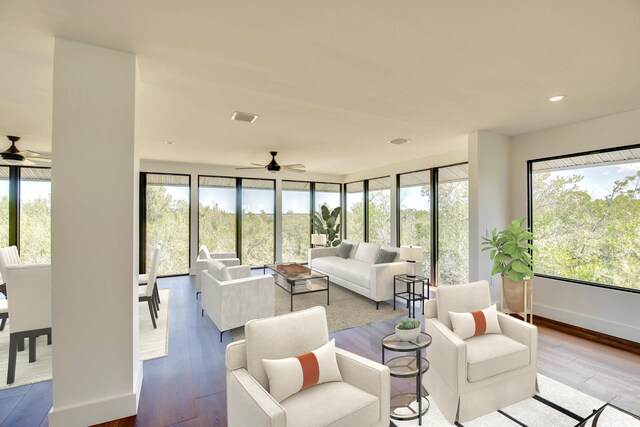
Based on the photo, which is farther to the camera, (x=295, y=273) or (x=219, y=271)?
(x=295, y=273)

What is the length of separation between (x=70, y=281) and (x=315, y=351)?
6.00 ft

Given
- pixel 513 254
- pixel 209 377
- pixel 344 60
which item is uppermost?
pixel 344 60

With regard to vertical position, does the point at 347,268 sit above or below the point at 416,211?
below

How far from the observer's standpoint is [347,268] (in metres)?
5.77

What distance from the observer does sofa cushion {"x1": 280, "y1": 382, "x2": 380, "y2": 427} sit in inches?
62.6

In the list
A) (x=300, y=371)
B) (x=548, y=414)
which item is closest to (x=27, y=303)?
(x=300, y=371)

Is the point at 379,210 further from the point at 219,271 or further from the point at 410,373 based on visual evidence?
the point at 410,373

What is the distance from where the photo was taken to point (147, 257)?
682cm

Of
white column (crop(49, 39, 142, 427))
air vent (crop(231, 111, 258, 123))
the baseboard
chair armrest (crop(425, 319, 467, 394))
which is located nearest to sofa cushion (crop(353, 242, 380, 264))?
the baseboard

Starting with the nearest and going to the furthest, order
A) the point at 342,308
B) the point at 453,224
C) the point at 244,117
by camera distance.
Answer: the point at 244,117 < the point at 342,308 < the point at 453,224

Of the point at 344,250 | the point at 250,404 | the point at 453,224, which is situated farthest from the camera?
the point at 344,250

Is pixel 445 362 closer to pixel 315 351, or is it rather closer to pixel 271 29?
pixel 315 351

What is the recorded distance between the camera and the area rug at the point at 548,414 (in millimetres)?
2170

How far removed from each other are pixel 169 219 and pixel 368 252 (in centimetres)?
481
